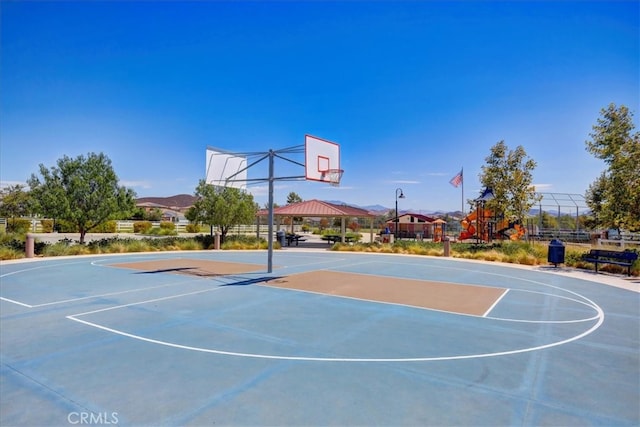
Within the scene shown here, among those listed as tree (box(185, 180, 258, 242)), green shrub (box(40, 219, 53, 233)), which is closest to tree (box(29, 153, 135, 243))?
tree (box(185, 180, 258, 242))

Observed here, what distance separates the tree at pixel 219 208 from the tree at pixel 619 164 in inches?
959

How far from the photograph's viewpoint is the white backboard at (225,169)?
1812 cm

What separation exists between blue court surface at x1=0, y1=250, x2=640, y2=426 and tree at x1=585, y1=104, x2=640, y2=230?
9059 millimetres

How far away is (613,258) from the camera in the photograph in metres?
17.6

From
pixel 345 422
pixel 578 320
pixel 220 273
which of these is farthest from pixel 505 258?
pixel 345 422

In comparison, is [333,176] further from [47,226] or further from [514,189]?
[47,226]

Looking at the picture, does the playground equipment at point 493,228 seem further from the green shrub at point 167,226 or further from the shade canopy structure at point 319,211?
the green shrub at point 167,226

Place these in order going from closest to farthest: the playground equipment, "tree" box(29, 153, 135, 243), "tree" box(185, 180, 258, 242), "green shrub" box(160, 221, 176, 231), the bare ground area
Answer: the bare ground area, "tree" box(29, 153, 135, 243), the playground equipment, "tree" box(185, 180, 258, 242), "green shrub" box(160, 221, 176, 231)

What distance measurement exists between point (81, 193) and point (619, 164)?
31.0 m

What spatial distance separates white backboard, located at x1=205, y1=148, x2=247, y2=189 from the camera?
18.1 meters

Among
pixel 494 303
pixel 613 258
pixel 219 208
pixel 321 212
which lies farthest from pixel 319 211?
pixel 494 303

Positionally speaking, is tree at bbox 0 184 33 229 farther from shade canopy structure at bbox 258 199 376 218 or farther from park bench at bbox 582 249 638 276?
park bench at bbox 582 249 638 276

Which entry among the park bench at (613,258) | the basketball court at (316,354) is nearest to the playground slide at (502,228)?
the park bench at (613,258)

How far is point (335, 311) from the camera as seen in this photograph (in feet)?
31.6
